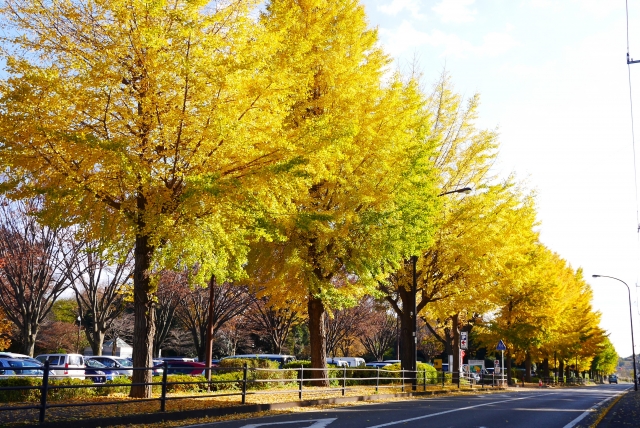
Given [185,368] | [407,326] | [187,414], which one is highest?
[407,326]

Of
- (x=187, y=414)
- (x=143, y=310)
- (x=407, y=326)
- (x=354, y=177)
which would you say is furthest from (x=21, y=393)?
(x=407, y=326)

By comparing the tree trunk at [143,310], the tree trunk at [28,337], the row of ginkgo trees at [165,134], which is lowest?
the tree trunk at [28,337]

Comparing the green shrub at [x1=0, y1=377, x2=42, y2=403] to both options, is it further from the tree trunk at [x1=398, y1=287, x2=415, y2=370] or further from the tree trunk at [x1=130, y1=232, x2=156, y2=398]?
the tree trunk at [x1=398, y1=287, x2=415, y2=370]

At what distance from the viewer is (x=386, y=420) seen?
11.9 metres

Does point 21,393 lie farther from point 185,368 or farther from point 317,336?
point 317,336

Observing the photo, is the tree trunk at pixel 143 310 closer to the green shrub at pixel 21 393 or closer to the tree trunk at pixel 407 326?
the green shrub at pixel 21 393

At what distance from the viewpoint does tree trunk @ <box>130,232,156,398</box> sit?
Answer: 13539mm

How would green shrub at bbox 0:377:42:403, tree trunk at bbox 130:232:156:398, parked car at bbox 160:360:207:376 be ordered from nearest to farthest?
parked car at bbox 160:360:207:376 < tree trunk at bbox 130:232:156:398 < green shrub at bbox 0:377:42:403

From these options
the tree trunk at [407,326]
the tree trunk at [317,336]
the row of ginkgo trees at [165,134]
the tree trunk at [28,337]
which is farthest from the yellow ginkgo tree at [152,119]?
the tree trunk at [28,337]

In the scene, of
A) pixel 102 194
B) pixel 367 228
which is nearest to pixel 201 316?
pixel 367 228

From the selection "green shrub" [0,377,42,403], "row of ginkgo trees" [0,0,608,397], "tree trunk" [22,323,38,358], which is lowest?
"green shrub" [0,377,42,403]

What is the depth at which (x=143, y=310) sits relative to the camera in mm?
13578

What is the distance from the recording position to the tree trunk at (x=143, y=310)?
533 inches

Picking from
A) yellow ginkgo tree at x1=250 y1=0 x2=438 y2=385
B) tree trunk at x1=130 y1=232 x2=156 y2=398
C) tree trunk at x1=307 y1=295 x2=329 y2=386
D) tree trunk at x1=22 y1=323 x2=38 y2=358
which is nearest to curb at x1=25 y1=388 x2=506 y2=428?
tree trunk at x1=307 y1=295 x2=329 y2=386
